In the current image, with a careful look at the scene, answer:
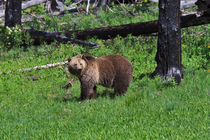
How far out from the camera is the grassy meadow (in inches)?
244

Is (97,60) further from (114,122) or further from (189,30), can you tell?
(189,30)

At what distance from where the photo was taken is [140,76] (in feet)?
33.2

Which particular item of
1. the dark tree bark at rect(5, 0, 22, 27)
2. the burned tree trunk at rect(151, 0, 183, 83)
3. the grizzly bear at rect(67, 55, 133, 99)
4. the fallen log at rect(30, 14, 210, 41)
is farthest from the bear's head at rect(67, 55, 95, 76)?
the dark tree bark at rect(5, 0, 22, 27)

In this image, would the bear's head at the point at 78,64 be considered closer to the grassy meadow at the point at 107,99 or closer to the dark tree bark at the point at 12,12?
the grassy meadow at the point at 107,99

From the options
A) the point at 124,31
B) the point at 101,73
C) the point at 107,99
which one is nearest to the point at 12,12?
the point at 124,31

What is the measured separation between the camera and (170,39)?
9.05 meters

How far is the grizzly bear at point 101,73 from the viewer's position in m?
8.28

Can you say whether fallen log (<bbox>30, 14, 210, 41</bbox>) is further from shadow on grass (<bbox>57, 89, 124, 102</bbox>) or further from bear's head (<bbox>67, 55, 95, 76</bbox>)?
bear's head (<bbox>67, 55, 95, 76</bbox>)

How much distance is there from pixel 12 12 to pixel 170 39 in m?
8.57

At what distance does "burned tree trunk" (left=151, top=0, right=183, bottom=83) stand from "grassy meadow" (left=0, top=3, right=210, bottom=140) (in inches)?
15.2

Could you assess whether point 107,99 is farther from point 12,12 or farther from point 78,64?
point 12,12

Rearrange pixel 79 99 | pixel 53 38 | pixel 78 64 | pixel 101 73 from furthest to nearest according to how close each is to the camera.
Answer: pixel 53 38, pixel 79 99, pixel 101 73, pixel 78 64

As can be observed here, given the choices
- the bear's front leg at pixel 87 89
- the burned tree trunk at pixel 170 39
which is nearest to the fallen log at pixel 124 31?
the burned tree trunk at pixel 170 39

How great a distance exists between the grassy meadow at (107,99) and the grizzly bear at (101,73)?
10.6 inches
